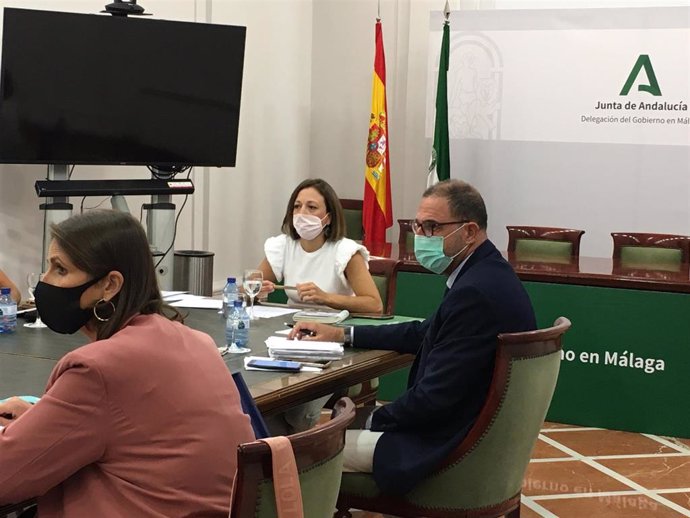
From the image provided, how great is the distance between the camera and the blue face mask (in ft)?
10.5

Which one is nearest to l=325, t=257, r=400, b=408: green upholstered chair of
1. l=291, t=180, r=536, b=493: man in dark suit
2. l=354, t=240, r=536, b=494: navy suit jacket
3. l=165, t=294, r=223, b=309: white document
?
l=165, t=294, r=223, b=309: white document

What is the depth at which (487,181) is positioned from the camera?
26.4 feet

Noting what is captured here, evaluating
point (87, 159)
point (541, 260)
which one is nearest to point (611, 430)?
point (541, 260)

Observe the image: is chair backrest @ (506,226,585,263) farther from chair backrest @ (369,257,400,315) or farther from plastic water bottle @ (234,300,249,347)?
plastic water bottle @ (234,300,249,347)

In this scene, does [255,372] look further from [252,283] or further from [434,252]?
[252,283]

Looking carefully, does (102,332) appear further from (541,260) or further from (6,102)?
(541,260)

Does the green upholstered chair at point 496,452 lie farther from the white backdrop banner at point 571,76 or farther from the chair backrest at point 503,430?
the white backdrop banner at point 571,76

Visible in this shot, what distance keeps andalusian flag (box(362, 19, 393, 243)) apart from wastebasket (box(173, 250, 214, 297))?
6.69 feet

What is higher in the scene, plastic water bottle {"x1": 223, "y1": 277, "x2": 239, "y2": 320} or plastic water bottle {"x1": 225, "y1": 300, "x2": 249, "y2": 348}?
plastic water bottle {"x1": 223, "y1": 277, "x2": 239, "y2": 320}

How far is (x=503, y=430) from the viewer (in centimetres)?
285

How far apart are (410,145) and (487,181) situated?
894 mm

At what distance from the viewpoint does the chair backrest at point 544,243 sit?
6531mm

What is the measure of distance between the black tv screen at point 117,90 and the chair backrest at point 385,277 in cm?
184

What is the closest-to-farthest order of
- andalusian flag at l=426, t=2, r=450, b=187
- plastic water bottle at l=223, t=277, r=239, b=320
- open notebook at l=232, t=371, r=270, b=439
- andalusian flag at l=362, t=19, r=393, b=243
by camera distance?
open notebook at l=232, t=371, r=270, b=439 → plastic water bottle at l=223, t=277, r=239, b=320 → andalusian flag at l=426, t=2, r=450, b=187 → andalusian flag at l=362, t=19, r=393, b=243
